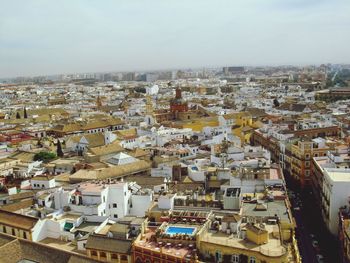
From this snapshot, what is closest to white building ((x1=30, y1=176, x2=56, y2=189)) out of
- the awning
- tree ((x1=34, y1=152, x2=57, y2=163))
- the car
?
the awning

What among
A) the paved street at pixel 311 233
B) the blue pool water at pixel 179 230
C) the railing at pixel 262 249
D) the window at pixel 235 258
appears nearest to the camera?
the railing at pixel 262 249

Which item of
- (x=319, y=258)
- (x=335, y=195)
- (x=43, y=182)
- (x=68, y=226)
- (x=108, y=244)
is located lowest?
(x=319, y=258)

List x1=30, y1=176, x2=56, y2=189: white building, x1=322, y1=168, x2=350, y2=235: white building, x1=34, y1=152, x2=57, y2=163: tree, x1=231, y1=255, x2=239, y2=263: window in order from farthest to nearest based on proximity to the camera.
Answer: x1=34, y1=152, x2=57, y2=163: tree
x1=30, y1=176, x2=56, y2=189: white building
x1=322, y1=168, x2=350, y2=235: white building
x1=231, y1=255, x2=239, y2=263: window

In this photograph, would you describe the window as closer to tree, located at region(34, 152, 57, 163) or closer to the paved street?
the paved street

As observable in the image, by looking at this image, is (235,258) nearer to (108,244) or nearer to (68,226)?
(108,244)

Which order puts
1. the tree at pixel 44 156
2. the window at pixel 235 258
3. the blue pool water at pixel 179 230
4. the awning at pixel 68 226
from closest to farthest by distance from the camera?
the window at pixel 235 258
the blue pool water at pixel 179 230
the awning at pixel 68 226
the tree at pixel 44 156

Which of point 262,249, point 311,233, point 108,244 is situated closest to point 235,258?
point 262,249

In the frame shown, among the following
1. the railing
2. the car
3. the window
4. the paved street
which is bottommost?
the car

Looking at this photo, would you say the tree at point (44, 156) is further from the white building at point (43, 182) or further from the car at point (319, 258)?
the car at point (319, 258)

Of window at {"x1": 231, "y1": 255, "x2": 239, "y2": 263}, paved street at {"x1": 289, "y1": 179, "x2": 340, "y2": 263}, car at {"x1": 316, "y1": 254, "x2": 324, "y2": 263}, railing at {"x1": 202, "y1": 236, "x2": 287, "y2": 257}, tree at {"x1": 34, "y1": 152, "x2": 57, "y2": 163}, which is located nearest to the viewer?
railing at {"x1": 202, "y1": 236, "x2": 287, "y2": 257}

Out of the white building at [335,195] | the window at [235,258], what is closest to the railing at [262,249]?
the window at [235,258]

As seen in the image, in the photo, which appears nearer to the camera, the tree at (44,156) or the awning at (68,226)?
the awning at (68,226)
